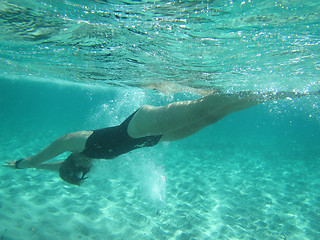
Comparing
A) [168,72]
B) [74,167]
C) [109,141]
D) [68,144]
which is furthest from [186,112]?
[168,72]

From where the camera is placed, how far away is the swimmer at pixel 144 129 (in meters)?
4.13

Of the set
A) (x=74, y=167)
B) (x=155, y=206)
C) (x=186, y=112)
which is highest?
(x=186, y=112)

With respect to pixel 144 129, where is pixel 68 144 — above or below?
below

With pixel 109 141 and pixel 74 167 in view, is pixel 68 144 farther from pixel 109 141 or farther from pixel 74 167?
pixel 109 141

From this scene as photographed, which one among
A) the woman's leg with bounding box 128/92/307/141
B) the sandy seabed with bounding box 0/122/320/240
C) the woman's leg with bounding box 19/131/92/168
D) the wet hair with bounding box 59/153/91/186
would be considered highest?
the woman's leg with bounding box 128/92/307/141

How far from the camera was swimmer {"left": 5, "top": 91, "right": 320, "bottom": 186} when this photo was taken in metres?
4.13

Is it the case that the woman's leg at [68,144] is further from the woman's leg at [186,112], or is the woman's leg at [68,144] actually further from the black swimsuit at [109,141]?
the woman's leg at [186,112]

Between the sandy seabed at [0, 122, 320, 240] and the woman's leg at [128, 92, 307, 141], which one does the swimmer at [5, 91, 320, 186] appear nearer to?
the woman's leg at [128, 92, 307, 141]

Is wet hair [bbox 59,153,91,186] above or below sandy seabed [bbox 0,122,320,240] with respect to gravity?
above

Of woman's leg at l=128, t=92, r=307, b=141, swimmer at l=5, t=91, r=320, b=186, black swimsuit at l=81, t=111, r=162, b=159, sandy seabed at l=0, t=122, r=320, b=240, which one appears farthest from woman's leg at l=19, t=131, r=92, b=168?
sandy seabed at l=0, t=122, r=320, b=240

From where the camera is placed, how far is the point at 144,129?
14.4 feet

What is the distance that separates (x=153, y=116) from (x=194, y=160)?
1383 cm

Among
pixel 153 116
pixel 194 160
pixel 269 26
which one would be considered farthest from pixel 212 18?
pixel 194 160

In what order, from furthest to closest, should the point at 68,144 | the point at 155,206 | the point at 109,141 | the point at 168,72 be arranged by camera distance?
the point at 168,72 → the point at 155,206 → the point at 68,144 → the point at 109,141
